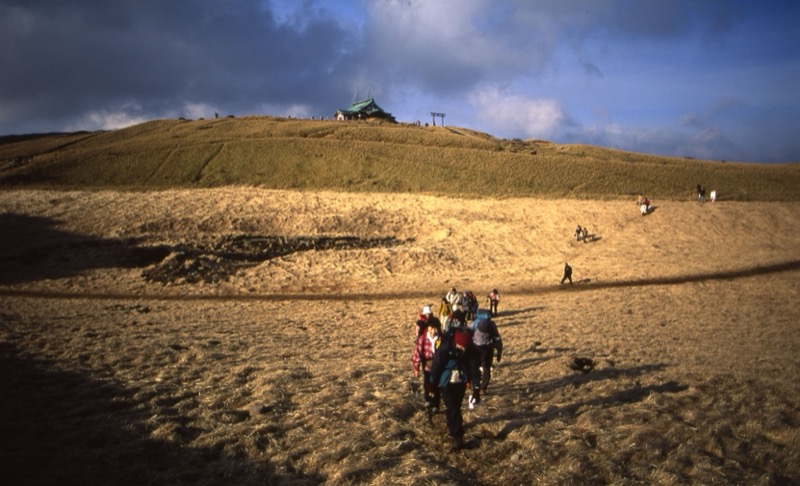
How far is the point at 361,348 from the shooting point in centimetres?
1528

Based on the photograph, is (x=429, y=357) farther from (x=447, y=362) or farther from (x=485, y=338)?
(x=485, y=338)

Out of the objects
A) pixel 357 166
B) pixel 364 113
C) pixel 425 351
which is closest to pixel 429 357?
pixel 425 351

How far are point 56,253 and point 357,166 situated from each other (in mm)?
30310

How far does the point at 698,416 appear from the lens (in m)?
9.73

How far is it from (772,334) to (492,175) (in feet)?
123

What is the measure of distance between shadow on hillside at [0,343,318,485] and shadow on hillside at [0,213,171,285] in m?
20.6

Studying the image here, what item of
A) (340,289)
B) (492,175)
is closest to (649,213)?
(492,175)

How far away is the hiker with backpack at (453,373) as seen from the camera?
808 centimetres

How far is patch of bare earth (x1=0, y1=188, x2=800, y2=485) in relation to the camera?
788 cm

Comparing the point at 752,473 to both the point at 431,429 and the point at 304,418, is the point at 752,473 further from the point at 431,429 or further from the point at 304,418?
the point at 304,418

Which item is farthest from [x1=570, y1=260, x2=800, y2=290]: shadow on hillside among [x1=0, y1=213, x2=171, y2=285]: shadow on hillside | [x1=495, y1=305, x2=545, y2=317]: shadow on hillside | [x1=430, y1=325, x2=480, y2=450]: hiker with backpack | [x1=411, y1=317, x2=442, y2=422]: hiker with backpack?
[x1=0, y1=213, x2=171, y2=285]: shadow on hillside

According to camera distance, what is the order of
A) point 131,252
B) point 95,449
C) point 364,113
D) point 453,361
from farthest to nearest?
1. point 364,113
2. point 131,252
3. point 453,361
4. point 95,449

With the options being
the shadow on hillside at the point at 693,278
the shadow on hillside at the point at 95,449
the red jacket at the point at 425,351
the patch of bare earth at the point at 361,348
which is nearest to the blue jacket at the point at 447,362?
the red jacket at the point at 425,351

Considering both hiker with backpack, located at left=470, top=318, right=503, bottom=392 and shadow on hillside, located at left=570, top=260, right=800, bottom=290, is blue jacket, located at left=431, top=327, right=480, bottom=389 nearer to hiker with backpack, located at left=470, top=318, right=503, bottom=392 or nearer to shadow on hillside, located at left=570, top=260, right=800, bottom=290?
hiker with backpack, located at left=470, top=318, right=503, bottom=392
